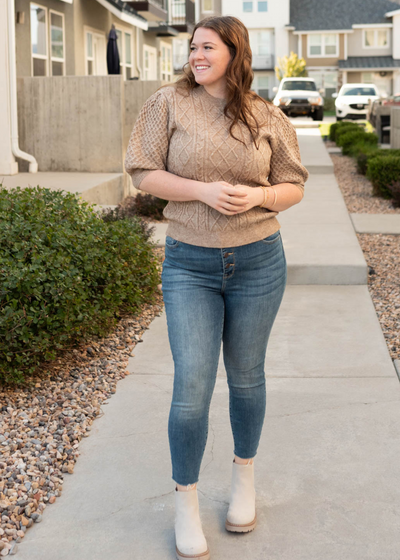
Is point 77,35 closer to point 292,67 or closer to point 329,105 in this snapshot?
point 292,67

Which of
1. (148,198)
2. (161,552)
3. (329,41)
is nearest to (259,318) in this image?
(161,552)

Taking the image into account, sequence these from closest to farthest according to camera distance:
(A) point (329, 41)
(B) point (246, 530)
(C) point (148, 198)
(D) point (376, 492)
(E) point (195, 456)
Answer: (E) point (195, 456), (B) point (246, 530), (D) point (376, 492), (C) point (148, 198), (A) point (329, 41)

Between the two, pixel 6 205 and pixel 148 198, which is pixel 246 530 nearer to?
pixel 6 205

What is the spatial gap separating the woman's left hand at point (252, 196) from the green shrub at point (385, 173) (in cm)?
889

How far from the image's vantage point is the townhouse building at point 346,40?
51781 mm

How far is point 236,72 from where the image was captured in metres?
2.47

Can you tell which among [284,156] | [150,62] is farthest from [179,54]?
[284,156]

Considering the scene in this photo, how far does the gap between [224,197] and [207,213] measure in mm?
145

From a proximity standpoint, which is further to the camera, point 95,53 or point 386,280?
point 95,53

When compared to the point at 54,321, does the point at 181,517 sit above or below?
below

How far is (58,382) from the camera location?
13.9ft

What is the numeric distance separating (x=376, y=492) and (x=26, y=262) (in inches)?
89.5

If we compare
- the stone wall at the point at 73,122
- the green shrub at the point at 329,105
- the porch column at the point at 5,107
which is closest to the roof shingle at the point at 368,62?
the green shrub at the point at 329,105

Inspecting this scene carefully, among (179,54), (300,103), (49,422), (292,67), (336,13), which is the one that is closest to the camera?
(49,422)
